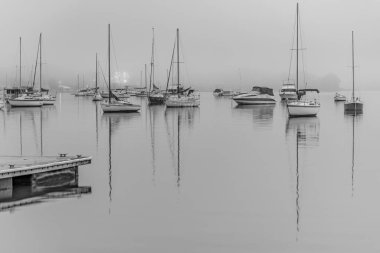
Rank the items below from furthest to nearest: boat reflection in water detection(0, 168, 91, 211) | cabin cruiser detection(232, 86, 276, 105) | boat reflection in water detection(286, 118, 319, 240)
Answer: cabin cruiser detection(232, 86, 276, 105) → boat reflection in water detection(286, 118, 319, 240) → boat reflection in water detection(0, 168, 91, 211)

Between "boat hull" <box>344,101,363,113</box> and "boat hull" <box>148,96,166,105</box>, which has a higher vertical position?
"boat hull" <box>148,96,166,105</box>

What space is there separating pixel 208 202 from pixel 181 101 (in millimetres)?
69599

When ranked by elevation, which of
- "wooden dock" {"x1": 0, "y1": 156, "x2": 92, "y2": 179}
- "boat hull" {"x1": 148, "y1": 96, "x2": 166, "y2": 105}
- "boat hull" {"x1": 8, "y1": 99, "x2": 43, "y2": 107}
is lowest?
"wooden dock" {"x1": 0, "y1": 156, "x2": 92, "y2": 179}

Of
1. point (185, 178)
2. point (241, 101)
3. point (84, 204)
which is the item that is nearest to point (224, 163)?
point (185, 178)

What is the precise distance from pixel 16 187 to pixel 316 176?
483 inches

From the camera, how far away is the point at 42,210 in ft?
58.7

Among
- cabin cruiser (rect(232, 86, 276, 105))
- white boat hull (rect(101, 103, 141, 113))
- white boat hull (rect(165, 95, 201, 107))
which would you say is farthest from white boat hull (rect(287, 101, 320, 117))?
cabin cruiser (rect(232, 86, 276, 105))

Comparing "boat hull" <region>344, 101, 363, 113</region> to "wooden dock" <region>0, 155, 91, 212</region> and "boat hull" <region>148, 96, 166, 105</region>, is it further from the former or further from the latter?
"wooden dock" <region>0, 155, 91, 212</region>

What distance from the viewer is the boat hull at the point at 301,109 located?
63.0 meters

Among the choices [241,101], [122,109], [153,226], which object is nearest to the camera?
[153,226]

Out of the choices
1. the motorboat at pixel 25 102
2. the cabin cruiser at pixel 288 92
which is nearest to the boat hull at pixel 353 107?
the cabin cruiser at pixel 288 92

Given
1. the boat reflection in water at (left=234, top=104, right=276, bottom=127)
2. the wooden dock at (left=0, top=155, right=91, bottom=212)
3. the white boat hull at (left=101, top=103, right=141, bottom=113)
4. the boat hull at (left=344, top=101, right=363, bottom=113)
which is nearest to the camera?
the wooden dock at (left=0, top=155, right=91, bottom=212)

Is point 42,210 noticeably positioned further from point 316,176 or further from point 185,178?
point 316,176

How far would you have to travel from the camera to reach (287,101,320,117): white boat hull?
63.0 m
